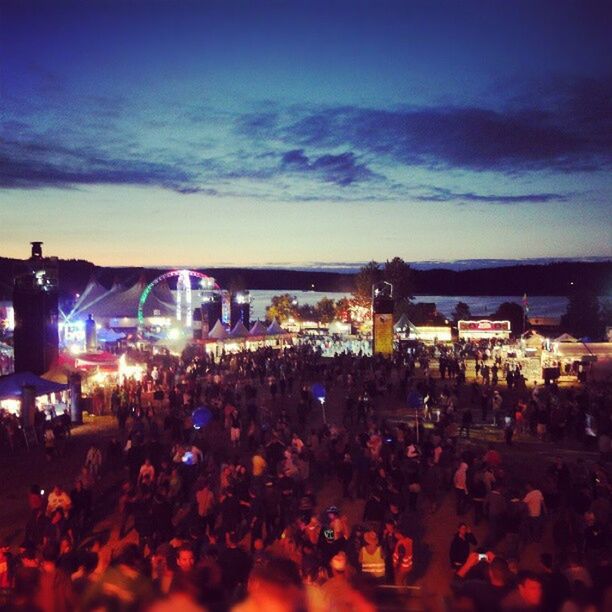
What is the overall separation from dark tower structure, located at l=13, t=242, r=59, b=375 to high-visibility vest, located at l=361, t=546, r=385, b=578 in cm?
1665

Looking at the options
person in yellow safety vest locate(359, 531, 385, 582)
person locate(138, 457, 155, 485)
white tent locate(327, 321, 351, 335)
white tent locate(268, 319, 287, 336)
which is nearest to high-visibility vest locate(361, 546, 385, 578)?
person in yellow safety vest locate(359, 531, 385, 582)

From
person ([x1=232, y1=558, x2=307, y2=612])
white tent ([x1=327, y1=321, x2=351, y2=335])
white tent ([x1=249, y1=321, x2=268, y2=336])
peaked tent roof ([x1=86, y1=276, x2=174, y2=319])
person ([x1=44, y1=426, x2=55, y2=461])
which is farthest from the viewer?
white tent ([x1=327, y1=321, x2=351, y2=335])

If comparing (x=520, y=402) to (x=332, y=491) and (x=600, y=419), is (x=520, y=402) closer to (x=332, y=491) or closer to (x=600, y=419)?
(x=600, y=419)

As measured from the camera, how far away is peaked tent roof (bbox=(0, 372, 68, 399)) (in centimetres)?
1585

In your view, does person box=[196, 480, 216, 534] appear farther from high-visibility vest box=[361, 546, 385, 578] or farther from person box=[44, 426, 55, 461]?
person box=[44, 426, 55, 461]

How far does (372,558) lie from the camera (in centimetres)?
691

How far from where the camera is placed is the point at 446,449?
11961 millimetres

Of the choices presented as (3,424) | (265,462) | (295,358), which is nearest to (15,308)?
(3,424)

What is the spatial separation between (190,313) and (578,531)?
130 ft

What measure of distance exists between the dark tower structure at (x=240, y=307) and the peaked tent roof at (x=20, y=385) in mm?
29872

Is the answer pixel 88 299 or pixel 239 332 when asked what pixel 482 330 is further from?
pixel 88 299

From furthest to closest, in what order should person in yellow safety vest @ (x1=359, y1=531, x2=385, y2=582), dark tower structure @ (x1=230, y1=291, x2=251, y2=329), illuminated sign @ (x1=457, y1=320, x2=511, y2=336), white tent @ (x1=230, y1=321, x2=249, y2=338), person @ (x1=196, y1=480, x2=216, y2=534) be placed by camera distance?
dark tower structure @ (x1=230, y1=291, x2=251, y2=329)
illuminated sign @ (x1=457, y1=320, x2=511, y2=336)
white tent @ (x1=230, y1=321, x2=249, y2=338)
person @ (x1=196, y1=480, x2=216, y2=534)
person in yellow safety vest @ (x1=359, y1=531, x2=385, y2=582)

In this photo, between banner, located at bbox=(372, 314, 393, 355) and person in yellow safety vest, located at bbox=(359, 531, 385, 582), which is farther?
banner, located at bbox=(372, 314, 393, 355)

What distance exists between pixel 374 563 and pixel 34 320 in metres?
17.1
